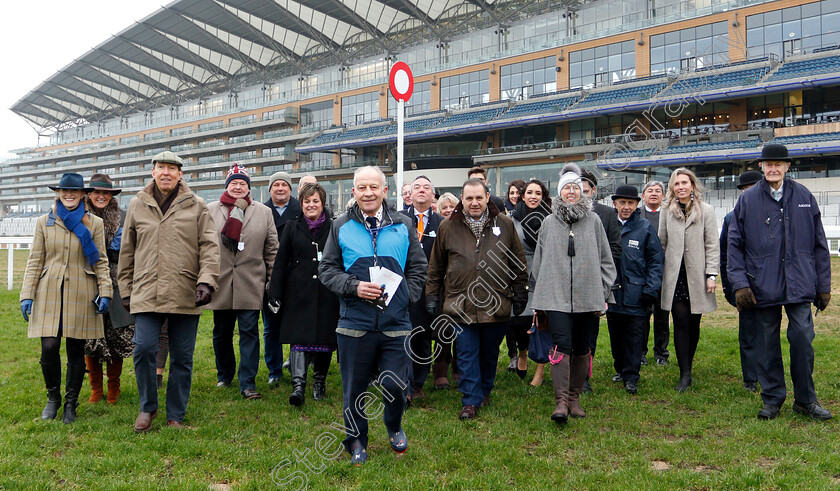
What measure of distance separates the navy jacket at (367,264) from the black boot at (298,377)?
1.64m

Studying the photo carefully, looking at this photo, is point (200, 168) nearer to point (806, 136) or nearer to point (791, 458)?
point (806, 136)

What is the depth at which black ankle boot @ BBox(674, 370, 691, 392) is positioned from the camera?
18.9ft

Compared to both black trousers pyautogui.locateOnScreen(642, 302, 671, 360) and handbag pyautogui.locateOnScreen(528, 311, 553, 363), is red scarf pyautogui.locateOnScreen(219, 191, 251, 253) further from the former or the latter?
black trousers pyautogui.locateOnScreen(642, 302, 671, 360)

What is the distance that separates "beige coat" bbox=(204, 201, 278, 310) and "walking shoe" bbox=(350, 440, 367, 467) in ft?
7.27

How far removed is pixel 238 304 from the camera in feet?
18.3

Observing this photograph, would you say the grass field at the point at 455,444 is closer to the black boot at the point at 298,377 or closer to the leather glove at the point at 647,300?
the black boot at the point at 298,377

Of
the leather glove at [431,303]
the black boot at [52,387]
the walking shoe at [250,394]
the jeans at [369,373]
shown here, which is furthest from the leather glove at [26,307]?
the leather glove at [431,303]

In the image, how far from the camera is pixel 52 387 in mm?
4855

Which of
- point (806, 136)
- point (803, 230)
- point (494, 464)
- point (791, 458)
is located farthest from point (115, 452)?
point (806, 136)

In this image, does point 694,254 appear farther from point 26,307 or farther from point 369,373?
point 26,307

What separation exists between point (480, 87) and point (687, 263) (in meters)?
41.0

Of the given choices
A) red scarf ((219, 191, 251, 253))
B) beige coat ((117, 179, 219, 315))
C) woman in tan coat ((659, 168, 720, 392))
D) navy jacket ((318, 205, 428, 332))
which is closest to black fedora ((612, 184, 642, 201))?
woman in tan coat ((659, 168, 720, 392))

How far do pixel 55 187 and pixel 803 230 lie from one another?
258 inches

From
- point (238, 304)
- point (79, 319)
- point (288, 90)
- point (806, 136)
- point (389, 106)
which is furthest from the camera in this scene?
point (288, 90)
